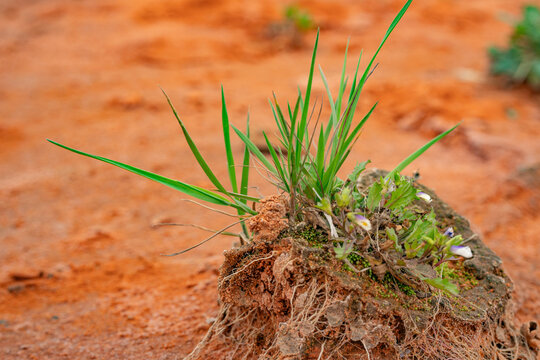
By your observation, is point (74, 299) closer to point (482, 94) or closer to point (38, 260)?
point (38, 260)

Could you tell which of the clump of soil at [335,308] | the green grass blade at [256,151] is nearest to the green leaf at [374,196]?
the clump of soil at [335,308]

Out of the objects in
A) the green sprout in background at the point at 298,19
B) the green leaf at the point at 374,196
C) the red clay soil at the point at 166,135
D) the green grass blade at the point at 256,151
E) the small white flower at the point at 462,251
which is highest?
the green grass blade at the point at 256,151

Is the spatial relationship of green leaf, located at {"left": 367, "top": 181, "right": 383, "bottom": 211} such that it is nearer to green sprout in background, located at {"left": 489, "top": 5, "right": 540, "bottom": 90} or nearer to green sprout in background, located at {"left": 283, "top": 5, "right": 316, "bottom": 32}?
green sprout in background, located at {"left": 489, "top": 5, "right": 540, "bottom": 90}

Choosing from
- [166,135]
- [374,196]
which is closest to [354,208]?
[374,196]

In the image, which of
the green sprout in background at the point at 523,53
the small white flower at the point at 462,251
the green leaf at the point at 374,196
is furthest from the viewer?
the green sprout in background at the point at 523,53

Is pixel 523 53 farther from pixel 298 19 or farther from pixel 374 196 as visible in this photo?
pixel 374 196

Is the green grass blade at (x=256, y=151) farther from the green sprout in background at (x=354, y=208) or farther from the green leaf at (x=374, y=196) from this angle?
the green leaf at (x=374, y=196)

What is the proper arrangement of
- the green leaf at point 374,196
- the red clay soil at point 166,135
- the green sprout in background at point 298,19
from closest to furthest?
the green leaf at point 374,196, the red clay soil at point 166,135, the green sprout in background at point 298,19

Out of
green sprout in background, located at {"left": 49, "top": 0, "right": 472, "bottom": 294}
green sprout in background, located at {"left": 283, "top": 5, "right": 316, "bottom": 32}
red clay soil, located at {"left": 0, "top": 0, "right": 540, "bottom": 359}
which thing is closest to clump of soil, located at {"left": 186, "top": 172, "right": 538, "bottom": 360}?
green sprout in background, located at {"left": 49, "top": 0, "right": 472, "bottom": 294}
